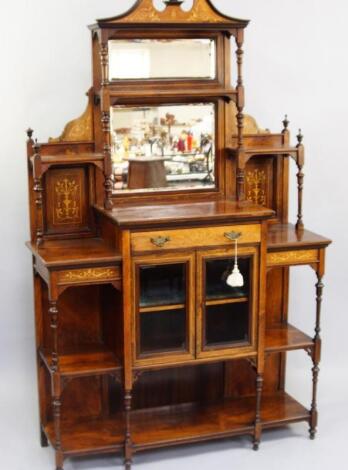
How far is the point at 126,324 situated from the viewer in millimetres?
4547

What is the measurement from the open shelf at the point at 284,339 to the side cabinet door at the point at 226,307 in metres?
0.19

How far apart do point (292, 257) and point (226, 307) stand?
0.45 meters

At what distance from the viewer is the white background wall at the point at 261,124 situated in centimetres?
500

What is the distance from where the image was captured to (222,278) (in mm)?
4723

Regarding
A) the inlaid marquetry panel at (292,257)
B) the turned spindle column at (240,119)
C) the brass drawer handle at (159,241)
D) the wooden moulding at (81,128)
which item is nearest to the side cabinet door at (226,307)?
the inlaid marquetry panel at (292,257)

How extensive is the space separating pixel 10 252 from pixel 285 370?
1.80 metres

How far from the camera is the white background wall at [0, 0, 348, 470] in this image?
5.00 metres

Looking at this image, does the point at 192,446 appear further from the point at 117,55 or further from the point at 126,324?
the point at 117,55

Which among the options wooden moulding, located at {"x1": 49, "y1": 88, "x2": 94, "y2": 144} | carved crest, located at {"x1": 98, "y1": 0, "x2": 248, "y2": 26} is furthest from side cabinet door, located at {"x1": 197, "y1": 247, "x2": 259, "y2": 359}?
carved crest, located at {"x1": 98, "y1": 0, "x2": 248, "y2": 26}


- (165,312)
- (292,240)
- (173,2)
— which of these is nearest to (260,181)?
(292,240)

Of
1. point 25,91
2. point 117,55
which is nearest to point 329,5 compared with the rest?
point 117,55

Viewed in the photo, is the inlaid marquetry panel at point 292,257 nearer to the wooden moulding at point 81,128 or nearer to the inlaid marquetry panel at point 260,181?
the inlaid marquetry panel at point 260,181

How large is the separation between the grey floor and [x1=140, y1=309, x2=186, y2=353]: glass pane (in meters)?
0.63

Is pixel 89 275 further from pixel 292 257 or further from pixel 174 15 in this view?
pixel 174 15
